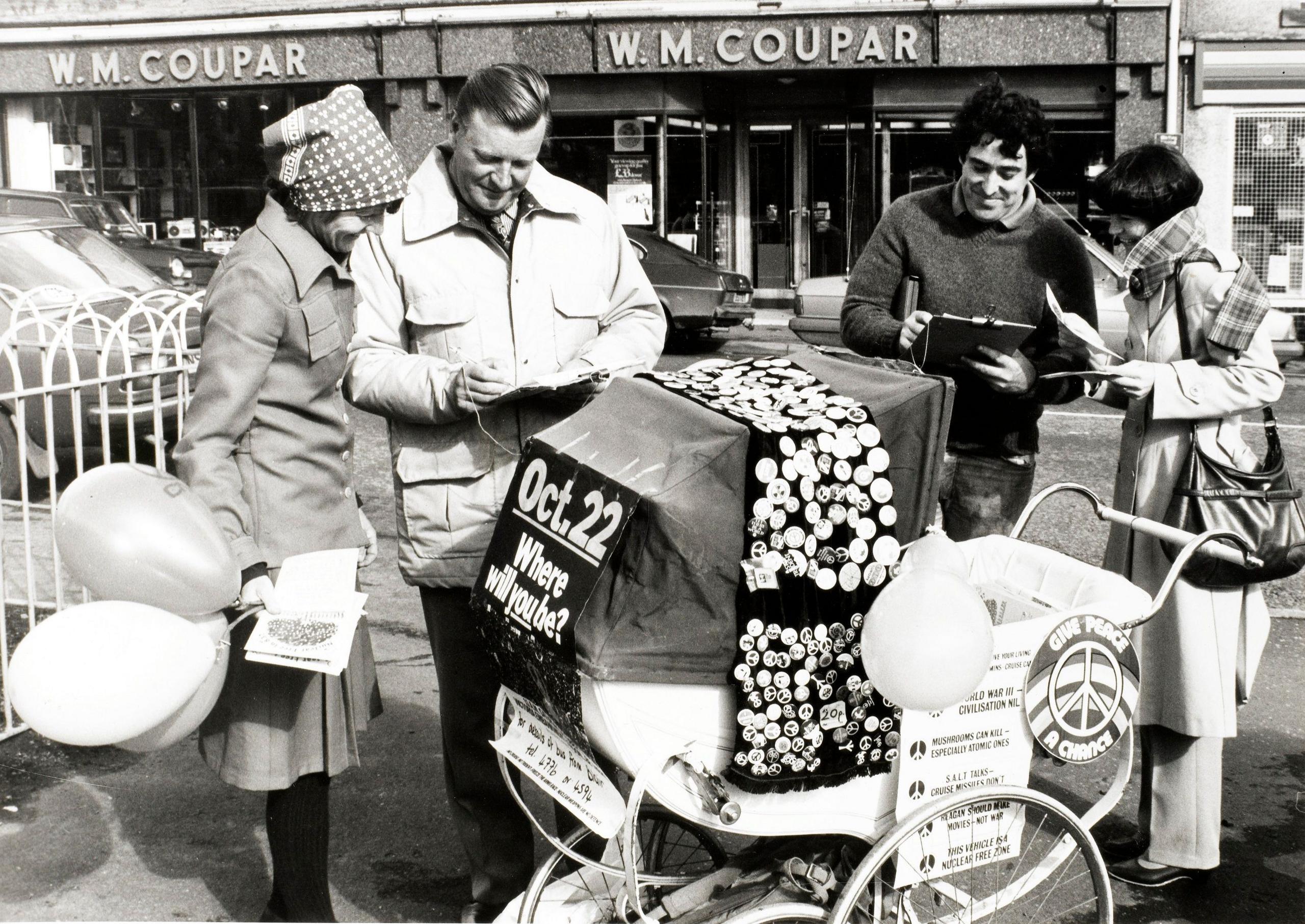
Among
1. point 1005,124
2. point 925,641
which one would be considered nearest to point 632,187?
point 1005,124

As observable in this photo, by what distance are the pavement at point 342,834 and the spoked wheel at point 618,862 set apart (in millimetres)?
755

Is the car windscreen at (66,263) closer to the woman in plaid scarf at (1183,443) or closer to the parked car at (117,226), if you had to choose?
the parked car at (117,226)

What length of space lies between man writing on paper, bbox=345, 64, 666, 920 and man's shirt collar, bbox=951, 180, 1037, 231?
1.21 meters

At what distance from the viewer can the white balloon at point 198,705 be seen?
2863mm

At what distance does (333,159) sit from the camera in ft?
10.3

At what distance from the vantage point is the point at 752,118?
20578 millimetres

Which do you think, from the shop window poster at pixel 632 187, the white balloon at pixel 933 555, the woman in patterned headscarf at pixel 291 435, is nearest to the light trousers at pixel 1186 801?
the white balloon at pixel 933 555

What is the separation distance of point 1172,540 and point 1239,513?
516 millimetres

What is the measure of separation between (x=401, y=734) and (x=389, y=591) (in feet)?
5.89

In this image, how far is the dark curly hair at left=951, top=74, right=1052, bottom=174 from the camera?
13.3 ft

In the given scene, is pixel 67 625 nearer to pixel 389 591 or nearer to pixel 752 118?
pixel 389 591

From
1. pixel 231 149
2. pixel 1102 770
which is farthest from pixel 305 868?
pixel 231 149

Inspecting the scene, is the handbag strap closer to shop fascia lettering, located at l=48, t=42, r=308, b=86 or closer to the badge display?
the badge display

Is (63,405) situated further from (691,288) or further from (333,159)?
(691,288)
